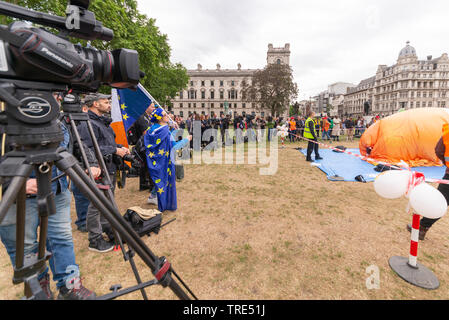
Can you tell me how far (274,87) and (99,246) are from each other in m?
34.4

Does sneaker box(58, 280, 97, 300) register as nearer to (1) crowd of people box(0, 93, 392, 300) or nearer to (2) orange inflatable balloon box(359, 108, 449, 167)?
(1) crowd of people box(0, 93, 392, 300)

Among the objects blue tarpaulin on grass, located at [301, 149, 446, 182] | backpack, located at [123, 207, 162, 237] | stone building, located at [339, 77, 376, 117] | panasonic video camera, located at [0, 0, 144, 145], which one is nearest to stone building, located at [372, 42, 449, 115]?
stone building, located at [339, 77, 376, 117]

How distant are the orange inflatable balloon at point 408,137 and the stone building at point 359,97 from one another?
97.0 meters

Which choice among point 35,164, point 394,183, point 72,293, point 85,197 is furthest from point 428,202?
point 72,293

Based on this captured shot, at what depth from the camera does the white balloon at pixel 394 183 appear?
8.29 feet

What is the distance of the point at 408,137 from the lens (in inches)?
265

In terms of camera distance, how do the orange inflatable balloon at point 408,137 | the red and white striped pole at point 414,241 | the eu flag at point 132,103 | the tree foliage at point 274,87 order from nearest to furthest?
1. the red and white striped pole at point 414,241
2. the eu flag at point 132,103
3. the orange inflatable balloon at point 408,137
4. the tree foliage at point 274,87

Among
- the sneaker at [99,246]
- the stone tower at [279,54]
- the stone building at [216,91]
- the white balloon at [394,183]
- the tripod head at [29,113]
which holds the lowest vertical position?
the sneaker at [99,246]

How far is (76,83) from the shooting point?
1.08 metres

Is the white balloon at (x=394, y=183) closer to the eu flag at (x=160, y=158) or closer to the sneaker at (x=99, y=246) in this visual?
the eu flag at (x=160, y=158)

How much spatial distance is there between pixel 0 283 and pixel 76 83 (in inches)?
118

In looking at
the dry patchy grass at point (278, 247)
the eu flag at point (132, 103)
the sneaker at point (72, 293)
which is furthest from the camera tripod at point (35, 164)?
the eu flag at point (132, 103)

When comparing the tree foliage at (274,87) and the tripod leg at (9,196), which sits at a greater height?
the tree foliage at (274,87)
